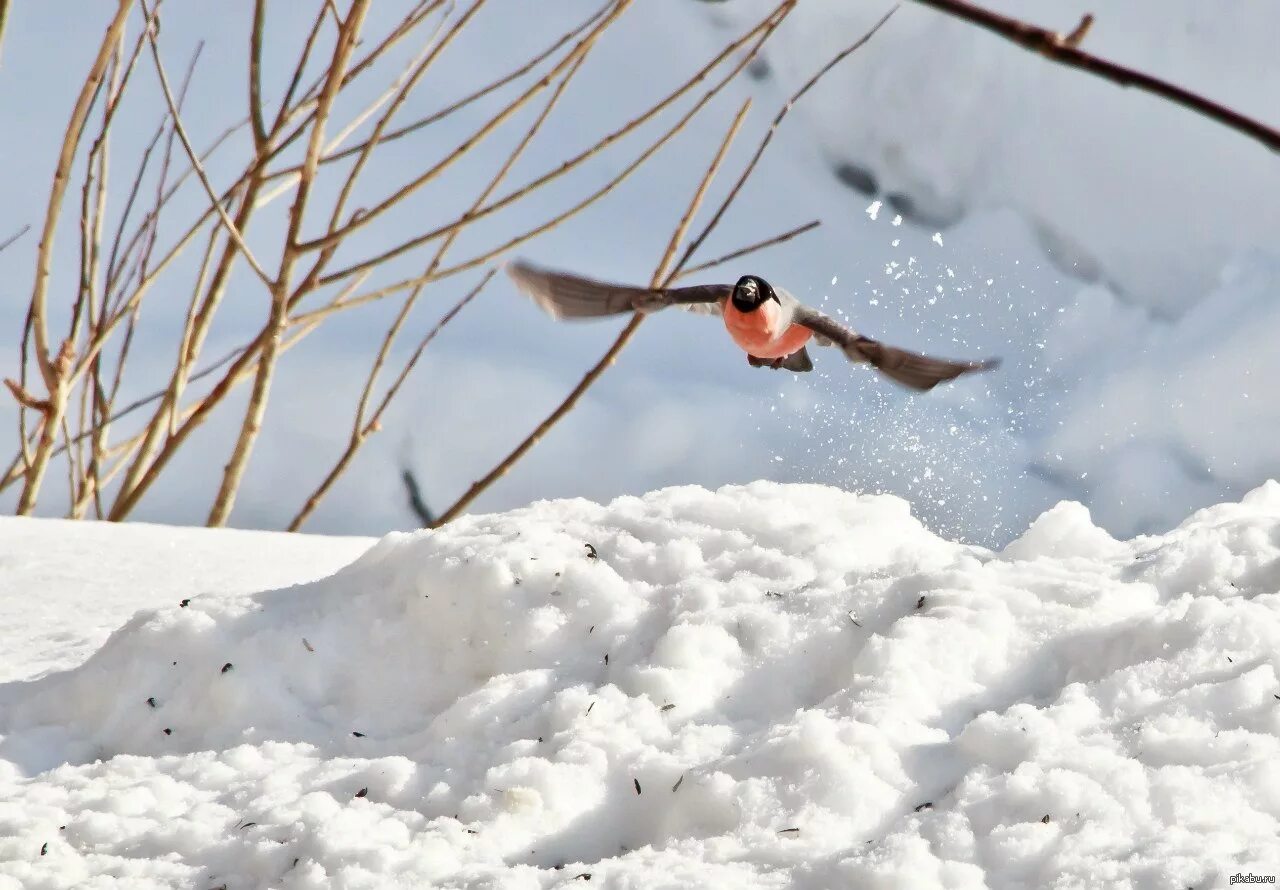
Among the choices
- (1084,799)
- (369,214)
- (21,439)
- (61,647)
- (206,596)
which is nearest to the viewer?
(1084,799)

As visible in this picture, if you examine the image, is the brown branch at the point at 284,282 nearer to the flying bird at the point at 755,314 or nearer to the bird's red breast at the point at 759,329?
the flying bird at the point at 755,314

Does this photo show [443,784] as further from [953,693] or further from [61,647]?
[61,647]

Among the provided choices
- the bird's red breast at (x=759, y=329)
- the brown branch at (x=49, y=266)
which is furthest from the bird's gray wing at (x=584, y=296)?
the brown branch at (x=49, y=266)

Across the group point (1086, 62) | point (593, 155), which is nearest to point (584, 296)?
point (593, 155)

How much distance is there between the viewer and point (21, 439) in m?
3.10

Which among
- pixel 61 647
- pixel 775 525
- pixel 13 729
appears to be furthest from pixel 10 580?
pixel 775 525

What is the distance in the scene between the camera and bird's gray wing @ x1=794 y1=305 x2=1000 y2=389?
185 cm

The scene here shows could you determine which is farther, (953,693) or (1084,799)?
(953,693)

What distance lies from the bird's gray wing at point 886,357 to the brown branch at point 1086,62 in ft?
4.46

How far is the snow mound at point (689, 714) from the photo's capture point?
1.24 m

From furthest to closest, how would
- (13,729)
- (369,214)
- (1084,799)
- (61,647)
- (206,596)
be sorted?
(369,214)
(61,647)
(206,596)
(13,729)
(1084,799)

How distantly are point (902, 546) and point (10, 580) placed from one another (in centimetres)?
163

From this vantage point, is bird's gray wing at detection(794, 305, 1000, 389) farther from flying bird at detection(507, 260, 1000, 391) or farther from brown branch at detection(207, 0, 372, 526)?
brown branch at detection(207, 0, 372, 526)

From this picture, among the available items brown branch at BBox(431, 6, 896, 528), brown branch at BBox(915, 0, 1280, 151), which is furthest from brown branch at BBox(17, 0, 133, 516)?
brown branch at BBox(915, 0, 1280, 151)
